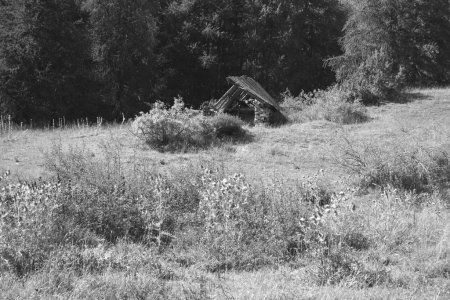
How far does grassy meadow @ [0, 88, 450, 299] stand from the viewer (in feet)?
13.5

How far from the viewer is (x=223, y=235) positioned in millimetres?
5074

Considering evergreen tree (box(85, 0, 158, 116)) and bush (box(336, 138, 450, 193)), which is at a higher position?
evergreen tree (box(85, 0, 158, 116))

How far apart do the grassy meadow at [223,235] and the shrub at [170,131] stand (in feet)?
12.4

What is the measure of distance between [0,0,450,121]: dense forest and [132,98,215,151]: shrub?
831 centimetres

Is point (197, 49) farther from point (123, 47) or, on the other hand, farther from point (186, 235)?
point (186, 235)

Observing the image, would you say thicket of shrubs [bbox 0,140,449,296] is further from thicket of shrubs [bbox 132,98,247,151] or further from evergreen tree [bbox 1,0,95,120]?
evergreen tree [bbox 1,0,95,120]

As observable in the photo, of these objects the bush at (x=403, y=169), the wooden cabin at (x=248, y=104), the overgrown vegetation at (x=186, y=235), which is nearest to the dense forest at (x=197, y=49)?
the wooden cabin at (x=248, y=104)

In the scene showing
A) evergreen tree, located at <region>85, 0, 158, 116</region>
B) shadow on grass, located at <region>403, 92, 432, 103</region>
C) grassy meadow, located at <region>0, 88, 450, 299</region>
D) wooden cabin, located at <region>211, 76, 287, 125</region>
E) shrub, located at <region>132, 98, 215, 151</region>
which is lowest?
grassy meadow, located at <region>0, 88, 450, 299</region>

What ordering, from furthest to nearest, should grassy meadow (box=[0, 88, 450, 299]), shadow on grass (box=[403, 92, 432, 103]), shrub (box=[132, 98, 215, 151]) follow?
shadow on grass (box=[403, 92, 432, 103]), shrub (box=[132, 98, 215, 151]), grassy meadow (box=[0, 88, 450, 299])

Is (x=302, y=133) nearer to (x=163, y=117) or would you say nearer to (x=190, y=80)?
(x=163, y=117)

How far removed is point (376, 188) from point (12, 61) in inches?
576

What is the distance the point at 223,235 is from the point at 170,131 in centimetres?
670

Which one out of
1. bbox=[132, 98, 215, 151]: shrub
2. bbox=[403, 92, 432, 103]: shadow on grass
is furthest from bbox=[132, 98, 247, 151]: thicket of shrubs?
bbox=[403, 92, 432, 103]: shadow on grass

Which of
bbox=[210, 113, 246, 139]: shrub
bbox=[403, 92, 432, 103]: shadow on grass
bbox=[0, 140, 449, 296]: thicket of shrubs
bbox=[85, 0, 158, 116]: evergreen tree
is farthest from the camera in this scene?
bbox=[403, 92, 432, 103]: shadow on grass
